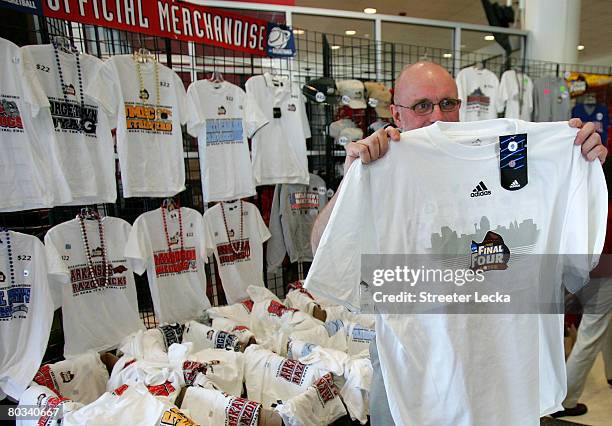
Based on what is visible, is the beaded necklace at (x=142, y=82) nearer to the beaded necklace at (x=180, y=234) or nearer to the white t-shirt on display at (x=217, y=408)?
the beaded necklace at (x=180, y=234)

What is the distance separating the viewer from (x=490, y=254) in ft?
3.77

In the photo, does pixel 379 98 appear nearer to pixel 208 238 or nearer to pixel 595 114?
pixel 208 238

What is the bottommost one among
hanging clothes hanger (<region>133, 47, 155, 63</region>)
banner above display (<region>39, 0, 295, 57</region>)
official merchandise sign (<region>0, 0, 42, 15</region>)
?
hanging clothes hanger (<region>133, 47, 155, 63</region>)

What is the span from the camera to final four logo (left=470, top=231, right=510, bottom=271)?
1.14 meters

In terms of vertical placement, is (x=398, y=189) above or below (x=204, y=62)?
below

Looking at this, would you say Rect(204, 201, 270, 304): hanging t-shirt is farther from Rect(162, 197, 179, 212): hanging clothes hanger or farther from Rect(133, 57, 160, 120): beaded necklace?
Rect(133, 57, 160, 120): beaded necklace

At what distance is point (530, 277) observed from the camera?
3.85ft

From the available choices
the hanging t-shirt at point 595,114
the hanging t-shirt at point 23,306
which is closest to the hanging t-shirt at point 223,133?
the hanging t-shirt at point 23,306

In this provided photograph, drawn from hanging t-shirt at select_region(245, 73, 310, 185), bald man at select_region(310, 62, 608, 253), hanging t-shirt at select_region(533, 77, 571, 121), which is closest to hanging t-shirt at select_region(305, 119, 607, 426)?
bald man at select_region(310, 62, 608, 253)

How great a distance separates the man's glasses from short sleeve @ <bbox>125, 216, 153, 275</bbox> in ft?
6.02

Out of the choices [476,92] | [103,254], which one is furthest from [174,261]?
[476,92]

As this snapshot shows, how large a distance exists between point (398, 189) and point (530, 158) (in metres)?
0.38

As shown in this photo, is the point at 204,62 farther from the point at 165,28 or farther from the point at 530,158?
the point at 530,158

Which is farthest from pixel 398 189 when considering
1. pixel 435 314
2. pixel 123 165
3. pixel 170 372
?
pixel 123 165
